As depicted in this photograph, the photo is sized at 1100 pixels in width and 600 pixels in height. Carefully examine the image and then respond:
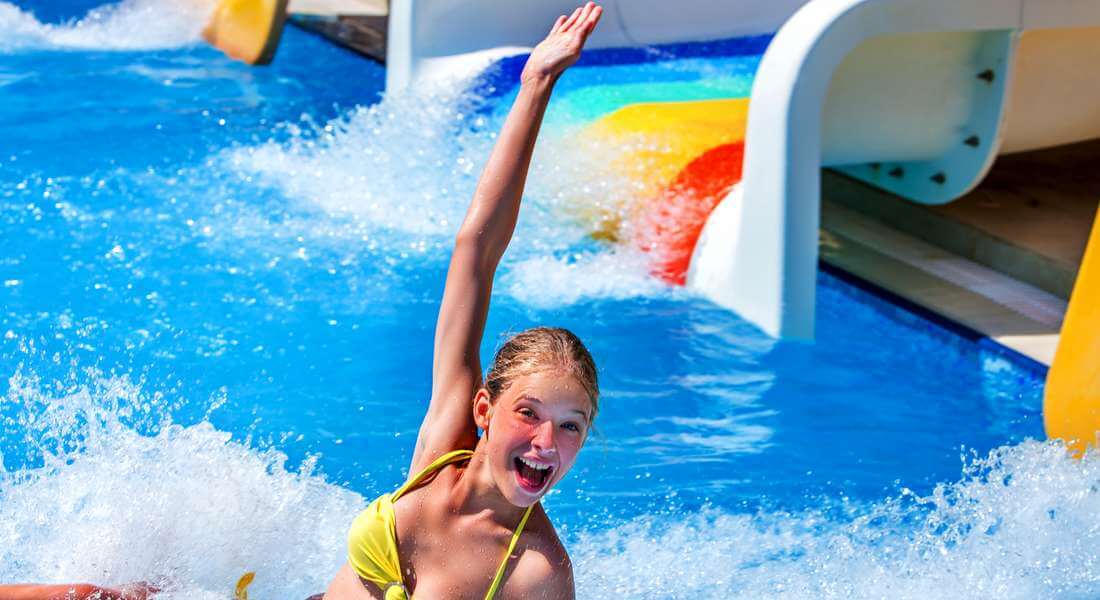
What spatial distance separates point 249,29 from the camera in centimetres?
852

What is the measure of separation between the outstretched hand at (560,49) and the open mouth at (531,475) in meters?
0.71

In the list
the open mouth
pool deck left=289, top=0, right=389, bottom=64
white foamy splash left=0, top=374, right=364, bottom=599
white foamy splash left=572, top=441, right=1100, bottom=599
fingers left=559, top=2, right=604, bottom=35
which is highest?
fingers left=559, top=2, right=604, bottom=35

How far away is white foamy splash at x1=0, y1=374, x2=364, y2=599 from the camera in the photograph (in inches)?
124

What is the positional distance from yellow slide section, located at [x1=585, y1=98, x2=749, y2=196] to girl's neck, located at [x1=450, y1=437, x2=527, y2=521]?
3575 mm

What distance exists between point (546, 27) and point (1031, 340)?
3.26 m

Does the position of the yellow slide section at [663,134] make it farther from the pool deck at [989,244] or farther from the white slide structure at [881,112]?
the pool deck at [989,244]

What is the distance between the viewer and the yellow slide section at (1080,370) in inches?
157

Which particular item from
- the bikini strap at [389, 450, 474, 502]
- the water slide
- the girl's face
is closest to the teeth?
the girl's face

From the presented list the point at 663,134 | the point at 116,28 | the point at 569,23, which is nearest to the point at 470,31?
the point at 663,134

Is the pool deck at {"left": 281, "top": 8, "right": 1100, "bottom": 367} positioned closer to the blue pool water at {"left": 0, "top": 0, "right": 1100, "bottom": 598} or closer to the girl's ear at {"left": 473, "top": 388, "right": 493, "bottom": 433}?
the blue pool water at {"left": 0, "top": 0, "right": 1100, "bottom": 598}

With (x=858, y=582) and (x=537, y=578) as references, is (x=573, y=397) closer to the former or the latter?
(x=537, y=578)

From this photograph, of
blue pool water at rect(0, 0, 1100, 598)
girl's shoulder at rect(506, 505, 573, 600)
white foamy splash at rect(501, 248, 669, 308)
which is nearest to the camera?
girl's shoulder at rect(506, 505, 573, 600)

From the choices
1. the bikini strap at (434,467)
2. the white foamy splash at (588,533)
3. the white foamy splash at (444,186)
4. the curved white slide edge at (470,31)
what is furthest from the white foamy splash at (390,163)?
the bikini strap at (434,467)

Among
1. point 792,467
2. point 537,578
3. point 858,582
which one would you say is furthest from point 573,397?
point 792,467
